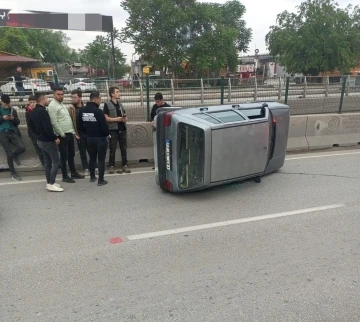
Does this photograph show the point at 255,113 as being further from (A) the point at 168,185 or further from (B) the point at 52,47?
(B) the point at 52,47

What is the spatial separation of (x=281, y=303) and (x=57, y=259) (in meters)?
2.28

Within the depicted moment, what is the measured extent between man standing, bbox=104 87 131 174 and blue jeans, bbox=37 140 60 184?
1.22 m

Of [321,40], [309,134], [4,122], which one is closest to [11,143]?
[4,122]

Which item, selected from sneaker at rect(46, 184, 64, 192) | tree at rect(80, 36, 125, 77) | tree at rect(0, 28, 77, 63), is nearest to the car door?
sneaker at rect(46, 184, 64, 192)

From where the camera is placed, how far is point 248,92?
11.7 m

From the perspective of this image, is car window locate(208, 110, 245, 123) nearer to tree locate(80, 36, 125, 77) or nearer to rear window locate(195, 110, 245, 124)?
rear window locate(195, 110, 245, 124)

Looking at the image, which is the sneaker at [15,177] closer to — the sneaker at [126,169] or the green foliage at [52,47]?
the sneaker at [126,169]

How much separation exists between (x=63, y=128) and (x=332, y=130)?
718 cm

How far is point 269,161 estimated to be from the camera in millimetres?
5992

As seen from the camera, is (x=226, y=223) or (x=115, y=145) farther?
(x=115, y=145)

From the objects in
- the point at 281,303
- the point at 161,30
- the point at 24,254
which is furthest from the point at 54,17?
the point at 161,30

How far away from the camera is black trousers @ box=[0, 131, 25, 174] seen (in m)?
6.04

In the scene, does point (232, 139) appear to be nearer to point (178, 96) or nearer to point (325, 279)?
point (325, 279)

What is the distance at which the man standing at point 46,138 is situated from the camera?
515 centimetres
